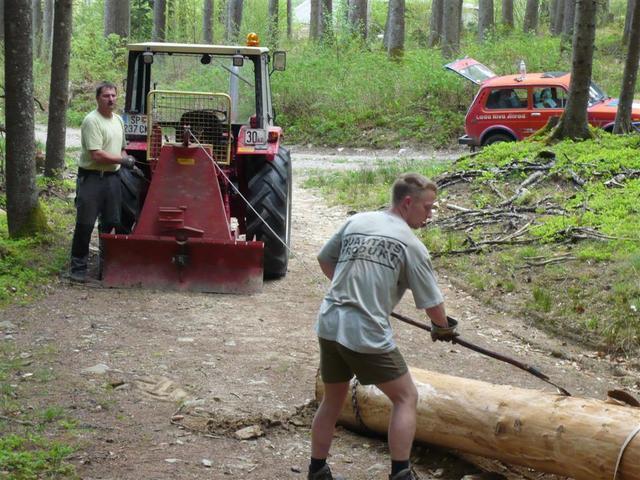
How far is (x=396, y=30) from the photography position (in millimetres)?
30547

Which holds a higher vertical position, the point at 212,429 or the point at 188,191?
the point at 188,191

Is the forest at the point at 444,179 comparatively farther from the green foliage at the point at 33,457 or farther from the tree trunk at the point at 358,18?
the tree trunk at the point at 358,18

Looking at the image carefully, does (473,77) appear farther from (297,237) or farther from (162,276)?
(162,276)

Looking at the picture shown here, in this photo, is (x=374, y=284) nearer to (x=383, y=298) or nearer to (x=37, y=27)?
(x=383, y=298)

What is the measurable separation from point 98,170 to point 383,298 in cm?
536

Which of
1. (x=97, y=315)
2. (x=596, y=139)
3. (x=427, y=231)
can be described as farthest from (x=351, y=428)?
(x=596, y=139)

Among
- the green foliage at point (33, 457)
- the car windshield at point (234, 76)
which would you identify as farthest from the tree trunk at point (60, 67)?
the green foliage at point (33, 457)

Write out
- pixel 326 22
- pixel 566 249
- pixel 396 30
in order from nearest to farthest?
pixel 566 249, pixel 396 30, pixel 326 22

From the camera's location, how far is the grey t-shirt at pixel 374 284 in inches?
188

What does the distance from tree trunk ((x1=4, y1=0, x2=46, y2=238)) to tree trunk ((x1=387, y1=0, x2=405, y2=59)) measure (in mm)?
20765

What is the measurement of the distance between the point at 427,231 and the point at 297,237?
1726 mm

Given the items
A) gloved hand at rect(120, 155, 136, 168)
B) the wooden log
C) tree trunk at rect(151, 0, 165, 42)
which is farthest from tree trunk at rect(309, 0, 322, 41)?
the wooden log

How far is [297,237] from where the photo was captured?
12641mm

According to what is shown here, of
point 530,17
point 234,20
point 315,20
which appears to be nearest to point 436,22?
point 530,17
